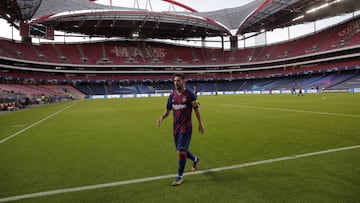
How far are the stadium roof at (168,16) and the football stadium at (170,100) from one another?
41cm

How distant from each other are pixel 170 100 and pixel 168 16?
2548 inches

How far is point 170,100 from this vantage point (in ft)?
14.8

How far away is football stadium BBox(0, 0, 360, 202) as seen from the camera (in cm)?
401

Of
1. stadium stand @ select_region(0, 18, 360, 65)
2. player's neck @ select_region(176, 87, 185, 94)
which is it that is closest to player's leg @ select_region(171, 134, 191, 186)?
player's neck @ select_region(176, 87, 185, 94)

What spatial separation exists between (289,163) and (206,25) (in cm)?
7199

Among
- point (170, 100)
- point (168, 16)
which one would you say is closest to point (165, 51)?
point (168, 16)

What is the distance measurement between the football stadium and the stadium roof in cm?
41

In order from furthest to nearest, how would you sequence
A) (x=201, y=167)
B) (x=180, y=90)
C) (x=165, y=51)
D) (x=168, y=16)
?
(x=165, y=51)
(x=168, y=16)
(x=201, y=167)
(x=180, y=90)

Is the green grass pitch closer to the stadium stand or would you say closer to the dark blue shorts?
the dark blue shorts

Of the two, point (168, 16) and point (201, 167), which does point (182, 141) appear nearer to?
point (201, 167)

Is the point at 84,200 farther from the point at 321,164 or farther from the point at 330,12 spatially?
the point at 330,12

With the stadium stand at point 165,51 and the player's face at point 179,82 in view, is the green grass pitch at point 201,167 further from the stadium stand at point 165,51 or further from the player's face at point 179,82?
the stadium stand at point 165,51

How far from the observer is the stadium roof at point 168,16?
52125 mm

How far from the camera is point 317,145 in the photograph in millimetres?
6215
